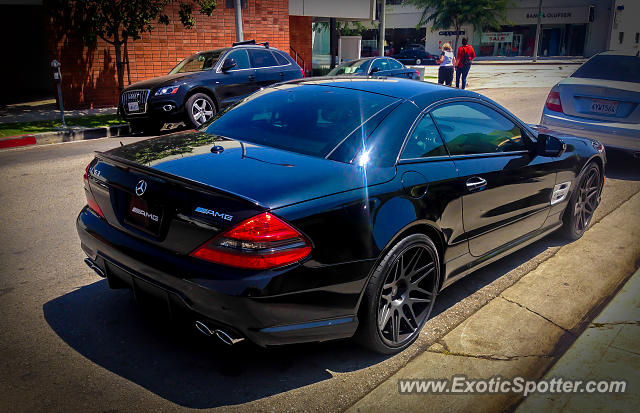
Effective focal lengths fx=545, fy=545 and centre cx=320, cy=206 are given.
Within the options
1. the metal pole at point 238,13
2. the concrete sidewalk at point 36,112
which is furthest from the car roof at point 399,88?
the concrete sidewalk at point 36,112

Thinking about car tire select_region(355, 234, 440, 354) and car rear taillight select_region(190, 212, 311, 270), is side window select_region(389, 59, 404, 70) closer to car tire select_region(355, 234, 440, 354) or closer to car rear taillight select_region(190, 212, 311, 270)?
car tire select_region(355, 234, 440, 354)

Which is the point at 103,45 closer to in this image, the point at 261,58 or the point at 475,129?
the point at 261,58

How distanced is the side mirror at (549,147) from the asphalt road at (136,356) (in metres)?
1.01

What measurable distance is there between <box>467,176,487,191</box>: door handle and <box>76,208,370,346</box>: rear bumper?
4.02 ft

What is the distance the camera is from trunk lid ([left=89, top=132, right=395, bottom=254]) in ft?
8.73

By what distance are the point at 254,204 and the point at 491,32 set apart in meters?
62.0

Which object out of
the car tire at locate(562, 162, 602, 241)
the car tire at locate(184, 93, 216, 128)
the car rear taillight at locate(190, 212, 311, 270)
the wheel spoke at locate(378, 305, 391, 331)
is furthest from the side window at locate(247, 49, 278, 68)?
the car rear taillight at locate(190, 212, 311, 270)

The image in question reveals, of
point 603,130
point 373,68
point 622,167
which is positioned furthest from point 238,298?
point 373,68

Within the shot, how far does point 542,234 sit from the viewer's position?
4.76m

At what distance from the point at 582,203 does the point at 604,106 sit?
322 centimetres

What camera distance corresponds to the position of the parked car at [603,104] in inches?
299

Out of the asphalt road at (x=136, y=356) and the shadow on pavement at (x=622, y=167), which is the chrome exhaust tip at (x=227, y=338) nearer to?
the asphalt road at (x=136, y=356)

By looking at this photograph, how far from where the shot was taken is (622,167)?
863 centimetres

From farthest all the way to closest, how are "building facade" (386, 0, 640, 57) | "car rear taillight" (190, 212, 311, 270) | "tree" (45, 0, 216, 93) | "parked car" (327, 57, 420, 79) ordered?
"building facade" (386, 0, 640, 57)
"parked car" (327, 57, 420, 79)
"tree" (45, 0, 216, 93)
"car rear taillight" (190, 212, 311, 270)
